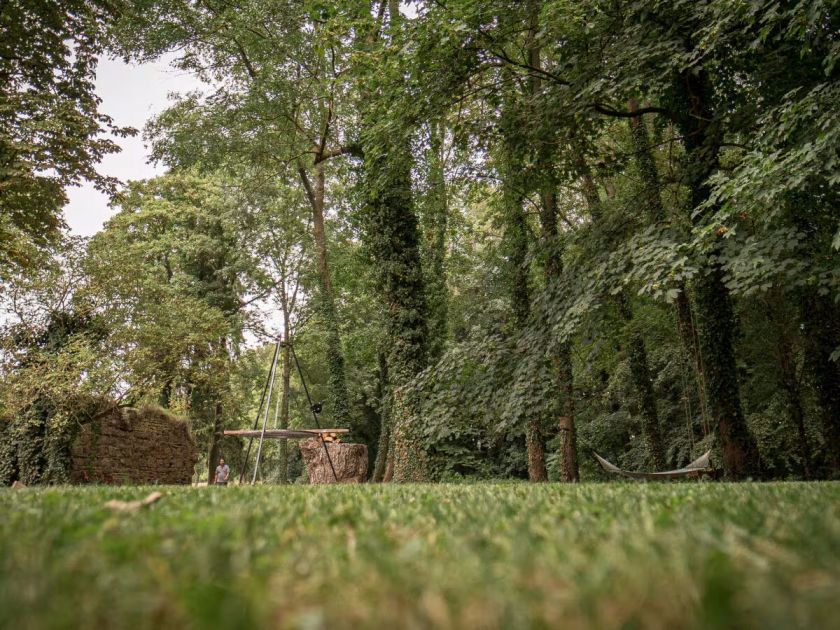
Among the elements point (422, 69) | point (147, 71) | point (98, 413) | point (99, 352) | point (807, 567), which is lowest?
point (807, 567)

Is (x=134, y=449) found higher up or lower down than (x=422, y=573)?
higher up

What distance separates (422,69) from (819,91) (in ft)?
16.8

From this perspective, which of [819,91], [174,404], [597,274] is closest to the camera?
[819,91]

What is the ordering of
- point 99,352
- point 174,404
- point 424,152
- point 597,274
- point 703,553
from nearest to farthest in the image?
point 703,553 → point 597,274 → point 424,152 → point 99,352 → point 174,404

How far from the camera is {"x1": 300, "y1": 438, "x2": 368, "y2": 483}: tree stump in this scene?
51.8 feet

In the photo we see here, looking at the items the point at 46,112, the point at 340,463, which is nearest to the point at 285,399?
the point at 340,463

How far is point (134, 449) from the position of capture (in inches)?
692

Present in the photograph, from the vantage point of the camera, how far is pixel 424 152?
41.1 ft

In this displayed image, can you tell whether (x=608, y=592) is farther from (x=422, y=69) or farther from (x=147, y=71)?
(x=147, y=71)

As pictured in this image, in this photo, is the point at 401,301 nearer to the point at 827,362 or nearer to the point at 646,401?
the point at 646,401

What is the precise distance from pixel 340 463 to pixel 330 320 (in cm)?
729

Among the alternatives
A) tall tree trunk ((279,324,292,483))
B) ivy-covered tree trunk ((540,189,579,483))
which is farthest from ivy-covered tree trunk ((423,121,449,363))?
tall tree trunk ((279,324,292,483))

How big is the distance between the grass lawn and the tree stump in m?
14.0

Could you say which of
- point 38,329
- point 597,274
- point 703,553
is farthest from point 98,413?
point 703,553
